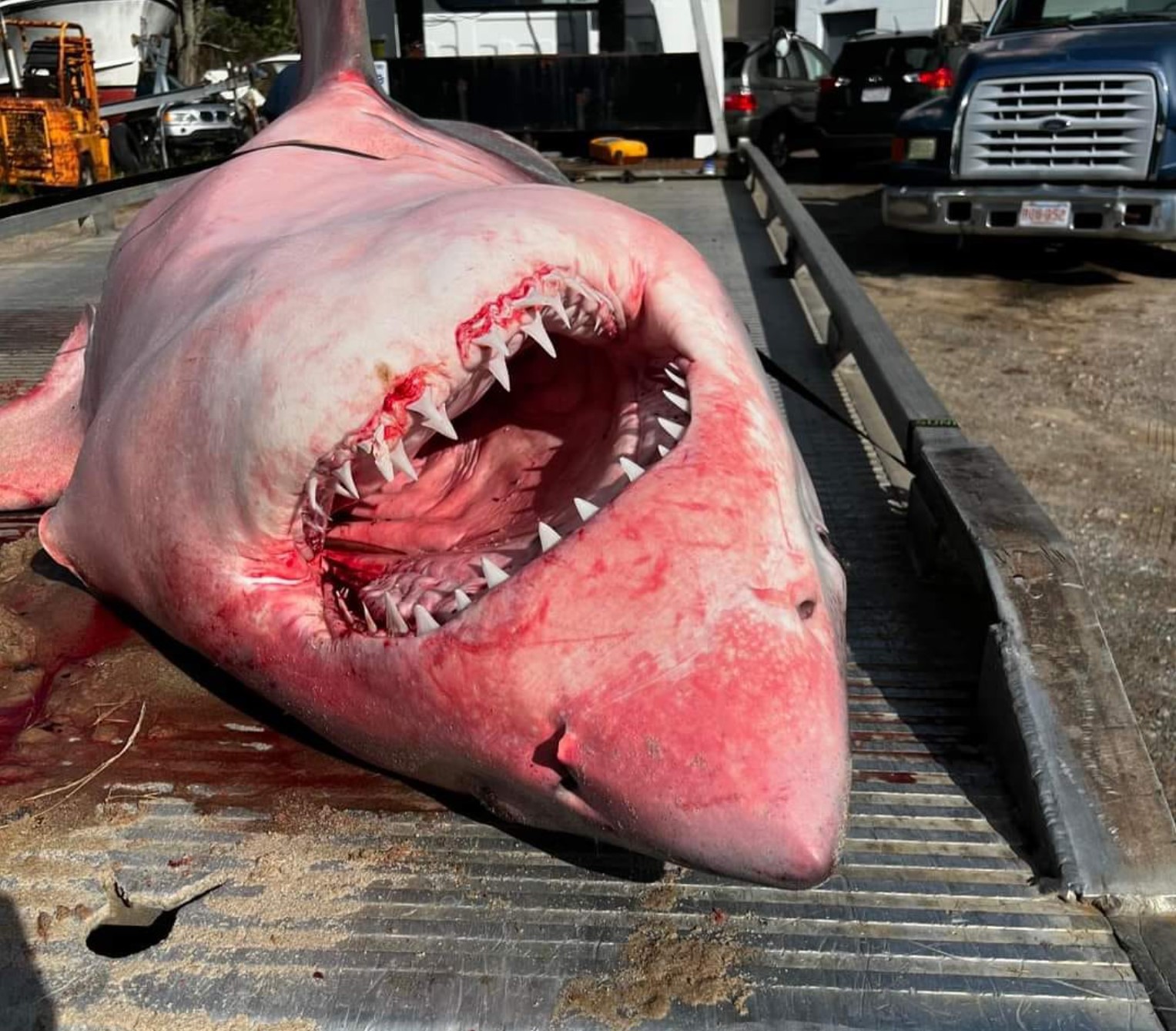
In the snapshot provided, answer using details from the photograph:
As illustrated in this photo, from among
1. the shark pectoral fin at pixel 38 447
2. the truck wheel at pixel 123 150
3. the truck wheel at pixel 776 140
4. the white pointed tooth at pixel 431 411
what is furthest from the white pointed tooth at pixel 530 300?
the truck wheel at pixel 123 150

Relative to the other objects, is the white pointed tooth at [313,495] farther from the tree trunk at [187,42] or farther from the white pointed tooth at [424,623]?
the tree trunk at [187,42]

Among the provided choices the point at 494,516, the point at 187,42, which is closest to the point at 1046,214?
the point at 494,516

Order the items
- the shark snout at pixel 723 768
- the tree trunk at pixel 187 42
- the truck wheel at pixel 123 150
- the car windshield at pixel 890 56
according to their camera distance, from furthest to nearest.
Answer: the tree trunk at pixel 187 42, the truck wheel at pixel 123 150, the car windshield at pixel 890 56, the shark snout at pixel 723 768

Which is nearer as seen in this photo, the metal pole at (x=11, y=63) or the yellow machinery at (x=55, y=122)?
the yellow machinery at (x=55, y=122)

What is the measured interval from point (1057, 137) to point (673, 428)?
21.9ft

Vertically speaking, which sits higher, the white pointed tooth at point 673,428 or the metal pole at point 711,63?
the metal pole at point 711,63

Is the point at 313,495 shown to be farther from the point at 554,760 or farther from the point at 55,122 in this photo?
the point at 55,122

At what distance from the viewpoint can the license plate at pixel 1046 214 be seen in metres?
6.73

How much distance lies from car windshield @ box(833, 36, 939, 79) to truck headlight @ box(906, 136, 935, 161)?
6406 mm

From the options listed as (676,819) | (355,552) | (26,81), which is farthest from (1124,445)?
(26,81)

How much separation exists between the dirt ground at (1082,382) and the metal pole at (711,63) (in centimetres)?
185

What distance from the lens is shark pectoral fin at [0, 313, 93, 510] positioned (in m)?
2.60

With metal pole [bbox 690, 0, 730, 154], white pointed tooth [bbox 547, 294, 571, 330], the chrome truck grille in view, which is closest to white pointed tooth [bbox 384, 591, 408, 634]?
white pointed tooth [bbox 547, 294, 571, 330]

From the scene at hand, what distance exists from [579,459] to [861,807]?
76cm
